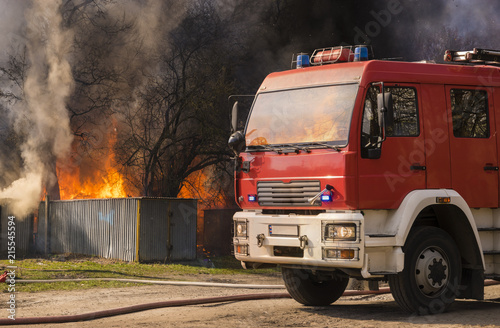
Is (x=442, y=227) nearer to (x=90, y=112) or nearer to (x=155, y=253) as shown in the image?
(x=155, y=253)

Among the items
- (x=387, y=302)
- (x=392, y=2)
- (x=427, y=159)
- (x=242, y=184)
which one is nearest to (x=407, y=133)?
(x=427, y=159)

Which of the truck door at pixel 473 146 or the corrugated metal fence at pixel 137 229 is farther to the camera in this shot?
the corrugated metal fence at pixel 137 229

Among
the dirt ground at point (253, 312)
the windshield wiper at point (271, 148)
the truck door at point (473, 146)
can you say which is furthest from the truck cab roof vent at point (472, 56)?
the dirt ground at point (253, 312)

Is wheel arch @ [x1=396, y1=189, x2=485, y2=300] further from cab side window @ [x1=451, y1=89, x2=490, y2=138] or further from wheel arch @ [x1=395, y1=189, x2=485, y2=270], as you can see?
cab side window @ [x1=451, y1=89, x2=490, y2=138]

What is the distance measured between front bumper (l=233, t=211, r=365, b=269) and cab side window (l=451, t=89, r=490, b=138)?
84.1 inches

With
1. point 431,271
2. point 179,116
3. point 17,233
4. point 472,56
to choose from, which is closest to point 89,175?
point 179,116

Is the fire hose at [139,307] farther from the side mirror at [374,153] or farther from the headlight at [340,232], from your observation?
the side mirror at [374,153]

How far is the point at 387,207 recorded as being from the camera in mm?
8805

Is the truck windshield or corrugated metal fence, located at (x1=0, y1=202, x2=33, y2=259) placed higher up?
the truck windshield

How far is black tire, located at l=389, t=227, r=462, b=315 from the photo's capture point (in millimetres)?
8883

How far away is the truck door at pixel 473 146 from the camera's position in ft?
Result: 30.8

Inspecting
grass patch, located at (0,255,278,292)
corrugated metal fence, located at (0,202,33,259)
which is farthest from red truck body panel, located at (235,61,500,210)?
corrugated metal fence, located at (0,202,33,259)

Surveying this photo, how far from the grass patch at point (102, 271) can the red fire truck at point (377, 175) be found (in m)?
5.78

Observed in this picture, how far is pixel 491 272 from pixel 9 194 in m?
19.5
